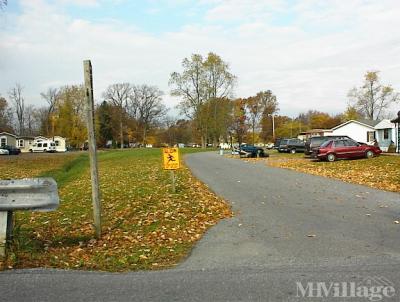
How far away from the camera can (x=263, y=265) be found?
5848 millimetres

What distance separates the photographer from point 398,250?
6.48m

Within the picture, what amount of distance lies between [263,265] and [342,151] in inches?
1022

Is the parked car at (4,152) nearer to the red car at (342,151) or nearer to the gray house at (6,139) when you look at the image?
the gray house at (6,139)

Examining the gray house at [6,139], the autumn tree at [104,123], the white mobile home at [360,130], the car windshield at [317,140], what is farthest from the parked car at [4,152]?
the car windshield at [317,140]

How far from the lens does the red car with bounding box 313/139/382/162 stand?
98.7ft

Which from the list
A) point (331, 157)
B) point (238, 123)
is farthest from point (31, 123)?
point (331, 157)

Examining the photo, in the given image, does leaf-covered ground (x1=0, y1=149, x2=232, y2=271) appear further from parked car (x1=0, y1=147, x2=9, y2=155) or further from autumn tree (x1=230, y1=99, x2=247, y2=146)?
parked car (x1=0, y1=147, x2=9, y2=155)

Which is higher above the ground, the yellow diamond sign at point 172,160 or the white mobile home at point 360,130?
the white mobile home at point 360,130

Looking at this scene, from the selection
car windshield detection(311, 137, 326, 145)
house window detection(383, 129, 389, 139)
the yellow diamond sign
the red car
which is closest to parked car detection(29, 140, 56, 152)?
house window detection(383, 129, 389, 139)

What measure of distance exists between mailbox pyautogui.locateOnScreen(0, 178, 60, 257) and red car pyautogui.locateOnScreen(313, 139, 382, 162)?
25665mm

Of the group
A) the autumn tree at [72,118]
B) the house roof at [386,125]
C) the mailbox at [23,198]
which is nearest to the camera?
the mailbox at [23,198]

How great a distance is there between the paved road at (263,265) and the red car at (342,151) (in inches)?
788

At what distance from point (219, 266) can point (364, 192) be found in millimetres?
8941

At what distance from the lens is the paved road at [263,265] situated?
15.6 feet
